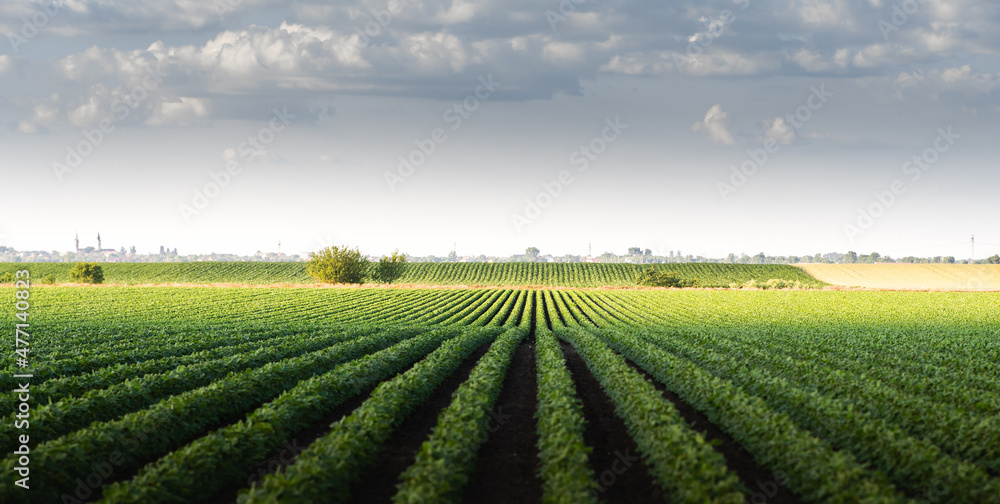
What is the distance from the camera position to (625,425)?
13.7 metres

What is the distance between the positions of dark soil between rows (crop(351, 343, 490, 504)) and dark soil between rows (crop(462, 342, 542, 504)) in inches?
Result: 53.7

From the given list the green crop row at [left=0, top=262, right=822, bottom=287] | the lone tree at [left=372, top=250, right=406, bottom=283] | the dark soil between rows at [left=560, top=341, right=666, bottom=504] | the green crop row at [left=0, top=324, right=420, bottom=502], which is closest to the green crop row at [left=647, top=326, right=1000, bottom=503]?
the dark soil between rows at [left=560, top=341, right=666, bottom=504]

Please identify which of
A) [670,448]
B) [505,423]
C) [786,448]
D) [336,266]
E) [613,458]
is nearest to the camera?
[670,448]

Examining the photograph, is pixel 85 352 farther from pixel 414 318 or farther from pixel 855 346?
pixel 855 346

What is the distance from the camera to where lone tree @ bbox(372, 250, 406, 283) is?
103438 mm

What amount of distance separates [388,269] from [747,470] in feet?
316

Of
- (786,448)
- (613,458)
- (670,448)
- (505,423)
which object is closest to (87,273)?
(505,423)

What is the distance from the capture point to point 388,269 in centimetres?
10412

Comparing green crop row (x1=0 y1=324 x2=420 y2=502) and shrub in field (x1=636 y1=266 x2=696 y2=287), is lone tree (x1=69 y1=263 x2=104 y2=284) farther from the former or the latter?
green crop row (x1=0 y1=324 x2=420 y2=502)

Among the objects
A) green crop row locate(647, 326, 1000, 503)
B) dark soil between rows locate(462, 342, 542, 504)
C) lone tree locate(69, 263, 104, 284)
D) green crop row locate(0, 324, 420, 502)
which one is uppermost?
lone tree locate(69, 263, 104, 284)

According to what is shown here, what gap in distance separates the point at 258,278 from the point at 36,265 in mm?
52773

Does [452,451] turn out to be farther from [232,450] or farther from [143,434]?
[143,434]

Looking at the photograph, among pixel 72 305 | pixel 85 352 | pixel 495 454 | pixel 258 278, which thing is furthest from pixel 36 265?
pixel 495 454

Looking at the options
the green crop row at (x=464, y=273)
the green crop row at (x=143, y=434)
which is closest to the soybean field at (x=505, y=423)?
the green crop row at (x=143, y=434)
